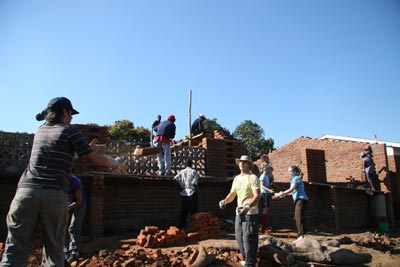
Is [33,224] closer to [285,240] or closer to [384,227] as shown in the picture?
[285,240]

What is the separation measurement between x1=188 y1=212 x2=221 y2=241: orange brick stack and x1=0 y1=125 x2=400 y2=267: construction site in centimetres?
2

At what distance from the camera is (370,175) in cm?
1545

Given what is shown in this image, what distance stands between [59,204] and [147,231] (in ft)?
15.4

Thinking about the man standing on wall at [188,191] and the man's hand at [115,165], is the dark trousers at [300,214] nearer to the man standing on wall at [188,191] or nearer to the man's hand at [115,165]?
the man standing on wall at [188,191]

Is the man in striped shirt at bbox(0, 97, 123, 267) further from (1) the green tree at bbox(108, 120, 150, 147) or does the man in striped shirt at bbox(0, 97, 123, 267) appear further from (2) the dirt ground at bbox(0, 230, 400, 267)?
(1) the green tree at bbox(108, 120, 150, 147)

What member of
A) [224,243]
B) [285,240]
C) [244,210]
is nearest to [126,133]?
[285,240]

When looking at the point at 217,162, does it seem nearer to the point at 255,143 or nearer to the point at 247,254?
the point at 247,254

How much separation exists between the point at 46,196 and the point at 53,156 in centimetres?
35

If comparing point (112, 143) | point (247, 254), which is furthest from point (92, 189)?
point (247, 254)

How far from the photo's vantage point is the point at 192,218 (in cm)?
832

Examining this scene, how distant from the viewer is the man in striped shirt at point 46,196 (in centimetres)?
301

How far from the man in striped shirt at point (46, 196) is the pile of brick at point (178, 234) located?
14.3ft

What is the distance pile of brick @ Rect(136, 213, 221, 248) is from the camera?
7.38m

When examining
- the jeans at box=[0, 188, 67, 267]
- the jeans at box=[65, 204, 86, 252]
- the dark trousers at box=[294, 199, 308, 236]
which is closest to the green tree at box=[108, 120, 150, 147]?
the dark trousers at box=[294, 199, 308, 236]
